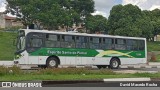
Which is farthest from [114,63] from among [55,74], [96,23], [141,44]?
[96,23]

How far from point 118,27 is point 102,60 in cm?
4659

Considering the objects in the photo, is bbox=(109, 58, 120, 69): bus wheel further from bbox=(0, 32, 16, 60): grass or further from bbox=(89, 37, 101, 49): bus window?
bbox=(0, 32, 16, 60): grass

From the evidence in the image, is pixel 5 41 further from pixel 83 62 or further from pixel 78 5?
pixel 83 62

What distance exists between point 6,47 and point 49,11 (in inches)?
571

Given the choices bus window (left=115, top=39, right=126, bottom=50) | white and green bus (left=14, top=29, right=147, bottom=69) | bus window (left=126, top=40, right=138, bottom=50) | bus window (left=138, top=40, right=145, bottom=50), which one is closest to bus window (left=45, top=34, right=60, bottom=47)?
white and green bus (left=14, top=29, right=147, bottom=69)

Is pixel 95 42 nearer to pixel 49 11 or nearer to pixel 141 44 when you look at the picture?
pixel 141 44

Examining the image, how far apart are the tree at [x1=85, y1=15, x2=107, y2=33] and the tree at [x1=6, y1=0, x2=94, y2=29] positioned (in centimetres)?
193

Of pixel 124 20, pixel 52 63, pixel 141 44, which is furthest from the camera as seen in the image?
pixel 124 20

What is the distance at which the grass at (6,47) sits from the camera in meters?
42.3

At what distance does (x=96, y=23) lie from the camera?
7375 centimetres

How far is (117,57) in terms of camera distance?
28359 mm

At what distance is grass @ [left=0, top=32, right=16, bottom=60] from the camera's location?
4231 cm

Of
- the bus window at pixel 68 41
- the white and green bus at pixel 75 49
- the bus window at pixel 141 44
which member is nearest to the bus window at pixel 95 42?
the white and green bus at pixel 75 49

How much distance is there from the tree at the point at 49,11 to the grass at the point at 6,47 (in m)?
5.71
